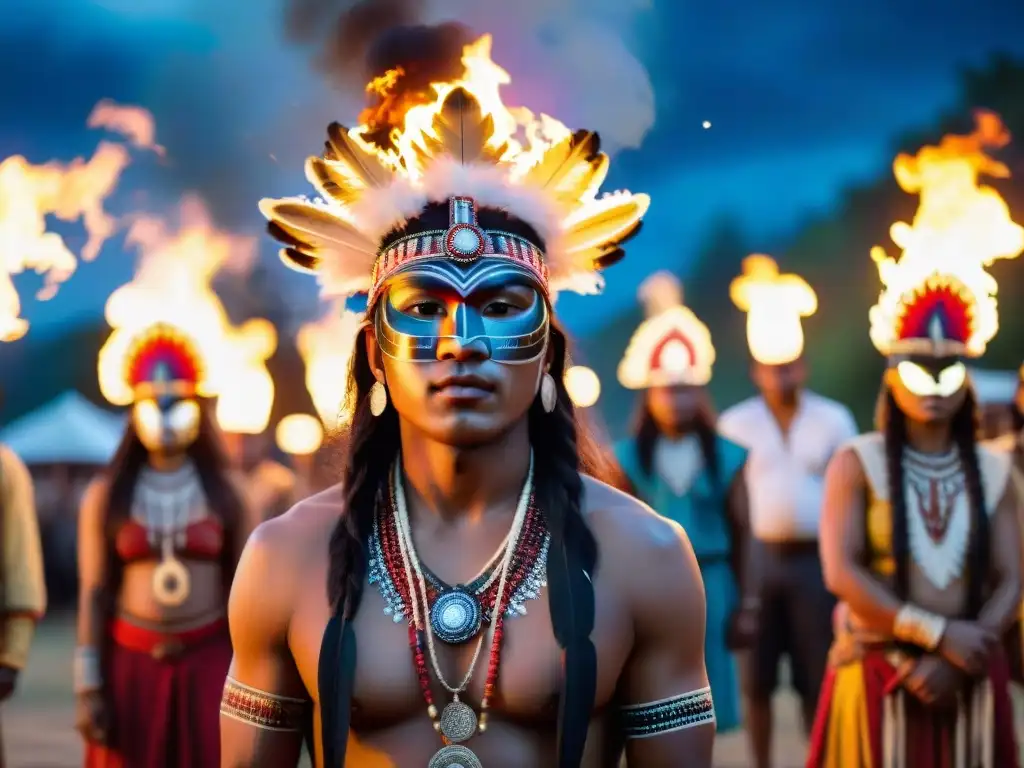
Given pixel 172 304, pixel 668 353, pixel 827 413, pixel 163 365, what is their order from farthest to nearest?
pixel 827 413, pixel 668 353, pixel 172 304, pixel 163 365

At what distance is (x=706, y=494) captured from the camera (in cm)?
795

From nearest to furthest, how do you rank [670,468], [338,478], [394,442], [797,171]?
1. [394,442]
2. [338,478]
3. [670,468]
4. [797,171]

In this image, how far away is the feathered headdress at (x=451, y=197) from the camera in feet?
11.4

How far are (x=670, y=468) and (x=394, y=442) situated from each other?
180 inches

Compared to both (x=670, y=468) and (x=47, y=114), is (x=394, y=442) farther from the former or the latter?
(x=47, y=114)

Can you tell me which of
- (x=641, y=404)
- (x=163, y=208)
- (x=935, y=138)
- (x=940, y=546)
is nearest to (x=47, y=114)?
(x=163, y=208)

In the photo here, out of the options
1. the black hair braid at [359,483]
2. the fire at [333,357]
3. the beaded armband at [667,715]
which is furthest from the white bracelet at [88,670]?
the beaded armband at [667,715]

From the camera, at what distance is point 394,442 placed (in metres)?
3.55

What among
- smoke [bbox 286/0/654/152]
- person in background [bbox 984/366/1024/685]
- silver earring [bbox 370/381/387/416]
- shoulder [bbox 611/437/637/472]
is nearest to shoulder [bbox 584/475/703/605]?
A: silver earring [bbox 370/381/387/416]

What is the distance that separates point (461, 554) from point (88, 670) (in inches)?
143

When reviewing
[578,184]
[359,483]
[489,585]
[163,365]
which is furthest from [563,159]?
[163,365]

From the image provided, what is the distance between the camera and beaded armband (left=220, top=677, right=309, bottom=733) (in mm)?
3246

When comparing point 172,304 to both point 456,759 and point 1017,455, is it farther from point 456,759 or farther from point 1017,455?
point 1017,455

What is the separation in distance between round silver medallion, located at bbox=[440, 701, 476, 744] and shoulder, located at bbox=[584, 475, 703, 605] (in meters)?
0.41
